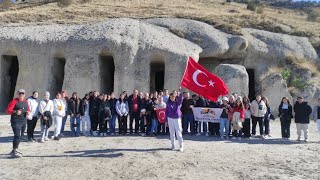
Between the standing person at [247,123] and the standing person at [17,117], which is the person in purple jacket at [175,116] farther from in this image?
the standing person at [247,123]

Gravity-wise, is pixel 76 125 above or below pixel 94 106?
below

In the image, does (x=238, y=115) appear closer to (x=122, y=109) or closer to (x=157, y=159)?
(x=122, y=109)

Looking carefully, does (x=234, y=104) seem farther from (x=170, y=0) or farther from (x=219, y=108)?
(x=170, y=0)

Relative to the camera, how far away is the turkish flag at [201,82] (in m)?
14.1

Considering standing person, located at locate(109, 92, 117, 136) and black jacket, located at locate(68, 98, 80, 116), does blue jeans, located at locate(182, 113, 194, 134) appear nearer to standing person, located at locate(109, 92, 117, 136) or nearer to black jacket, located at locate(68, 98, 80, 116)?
standing person, located at locate(109, 92, 117, 136)

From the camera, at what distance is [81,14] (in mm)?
29203

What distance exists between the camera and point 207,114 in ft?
51.2

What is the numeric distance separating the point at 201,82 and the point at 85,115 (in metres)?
4.47

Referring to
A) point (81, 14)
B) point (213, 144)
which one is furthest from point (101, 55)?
point (213, 144)

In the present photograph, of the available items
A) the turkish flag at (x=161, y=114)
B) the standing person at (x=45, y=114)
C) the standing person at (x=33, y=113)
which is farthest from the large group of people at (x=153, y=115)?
the standing person at (x=33, y=113)

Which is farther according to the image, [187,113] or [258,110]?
[187,113]

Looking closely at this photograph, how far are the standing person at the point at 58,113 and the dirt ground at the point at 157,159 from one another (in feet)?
1.55

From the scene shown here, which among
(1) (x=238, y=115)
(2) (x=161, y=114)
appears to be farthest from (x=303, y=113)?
(2) (x=161, y=114)

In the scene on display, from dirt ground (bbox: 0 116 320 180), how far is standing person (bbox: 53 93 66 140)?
1.55 feet
